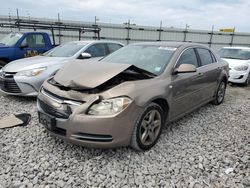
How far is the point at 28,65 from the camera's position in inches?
193

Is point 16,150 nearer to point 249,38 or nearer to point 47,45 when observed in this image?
point 47,45

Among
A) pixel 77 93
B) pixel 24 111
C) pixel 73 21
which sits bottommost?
pixel 24 111

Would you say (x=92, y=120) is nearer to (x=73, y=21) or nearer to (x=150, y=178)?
(x=150, y=178)

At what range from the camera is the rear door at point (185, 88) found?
3387mm

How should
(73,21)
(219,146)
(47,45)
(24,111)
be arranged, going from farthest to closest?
1. (73,21)
2. (47,45)
3. (24,111)
4. (219,146)

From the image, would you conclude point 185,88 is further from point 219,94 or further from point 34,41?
point 34,41

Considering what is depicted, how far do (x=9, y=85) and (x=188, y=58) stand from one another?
3842mm

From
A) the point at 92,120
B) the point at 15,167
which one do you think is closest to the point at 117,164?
the point at 92,120

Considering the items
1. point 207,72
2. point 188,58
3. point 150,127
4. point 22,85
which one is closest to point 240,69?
point 207,72

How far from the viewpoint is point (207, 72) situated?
434cm

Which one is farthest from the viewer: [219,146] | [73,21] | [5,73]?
[73,21]

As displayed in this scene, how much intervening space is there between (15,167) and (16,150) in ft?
1.31

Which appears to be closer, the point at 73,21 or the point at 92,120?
the point at 92,120

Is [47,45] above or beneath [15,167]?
above
